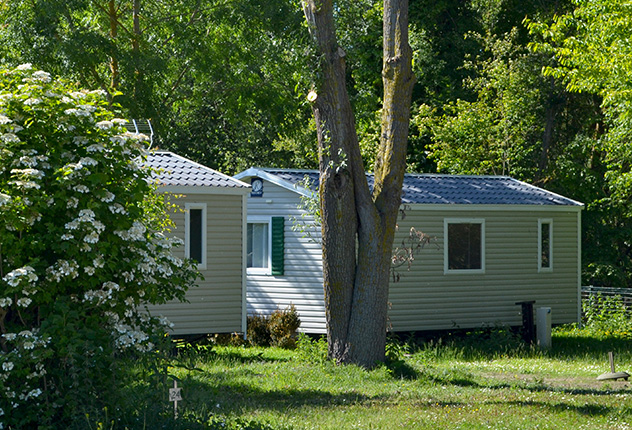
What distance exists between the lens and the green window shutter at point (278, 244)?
52.4 feet

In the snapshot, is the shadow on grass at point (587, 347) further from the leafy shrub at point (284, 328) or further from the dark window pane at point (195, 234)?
the dark window pane at point (195, 234)

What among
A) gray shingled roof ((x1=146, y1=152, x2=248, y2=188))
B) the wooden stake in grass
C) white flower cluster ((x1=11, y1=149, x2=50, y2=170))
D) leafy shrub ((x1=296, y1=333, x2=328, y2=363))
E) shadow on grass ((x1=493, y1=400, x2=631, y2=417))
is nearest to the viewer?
white flower cluster ((x1=11, y1=149, x2=50, y2=170))

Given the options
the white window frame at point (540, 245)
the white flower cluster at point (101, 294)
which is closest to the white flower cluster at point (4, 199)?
the white flower cluster at point (101, 294)

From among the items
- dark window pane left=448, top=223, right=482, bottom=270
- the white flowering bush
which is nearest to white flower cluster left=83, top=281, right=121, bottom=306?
the white flowering bush

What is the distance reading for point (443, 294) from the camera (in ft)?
53.7

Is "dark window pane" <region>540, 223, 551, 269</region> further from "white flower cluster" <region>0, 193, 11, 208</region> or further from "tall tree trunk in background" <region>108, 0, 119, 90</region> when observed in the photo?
"white flower cluster" <region>0, 193, 11, 208</region>

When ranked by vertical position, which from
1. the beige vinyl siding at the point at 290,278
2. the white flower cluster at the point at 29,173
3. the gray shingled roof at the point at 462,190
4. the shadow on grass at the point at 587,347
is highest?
the gray shingled roof at the point at 462,190

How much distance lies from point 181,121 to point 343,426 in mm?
20608

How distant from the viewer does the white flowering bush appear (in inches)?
253

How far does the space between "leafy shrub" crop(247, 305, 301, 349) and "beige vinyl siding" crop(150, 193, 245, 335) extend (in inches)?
40.7

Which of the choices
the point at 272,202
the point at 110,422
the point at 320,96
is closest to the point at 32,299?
the point at 110,422

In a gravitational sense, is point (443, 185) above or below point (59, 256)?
above

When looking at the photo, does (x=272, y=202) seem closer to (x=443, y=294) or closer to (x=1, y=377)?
(x=443, y=294)

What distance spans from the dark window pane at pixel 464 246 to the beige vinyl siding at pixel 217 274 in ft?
14.1
